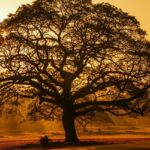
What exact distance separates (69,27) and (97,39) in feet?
8.91

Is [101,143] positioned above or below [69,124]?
below

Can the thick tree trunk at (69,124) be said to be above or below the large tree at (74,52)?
below

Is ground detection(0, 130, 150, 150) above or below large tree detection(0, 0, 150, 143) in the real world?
below

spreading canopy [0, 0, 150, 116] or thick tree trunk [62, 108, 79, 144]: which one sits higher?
spreading canopy [0, 0, 150, 116]

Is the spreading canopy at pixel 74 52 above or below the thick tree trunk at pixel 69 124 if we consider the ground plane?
above

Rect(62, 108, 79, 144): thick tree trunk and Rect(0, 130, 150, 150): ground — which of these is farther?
Rect(62, 108, 79, 144): thick tree trunk

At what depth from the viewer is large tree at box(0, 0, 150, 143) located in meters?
39.8

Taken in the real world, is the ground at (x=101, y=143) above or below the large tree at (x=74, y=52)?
below

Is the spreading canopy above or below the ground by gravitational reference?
above

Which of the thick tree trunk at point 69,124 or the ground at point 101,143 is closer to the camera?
the ground at point 101,143

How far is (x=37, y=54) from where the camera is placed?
40.0 metres

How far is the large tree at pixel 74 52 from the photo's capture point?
39.8 meters

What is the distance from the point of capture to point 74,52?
39969mm

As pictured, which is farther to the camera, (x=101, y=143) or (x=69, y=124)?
(x=69, y=124)
